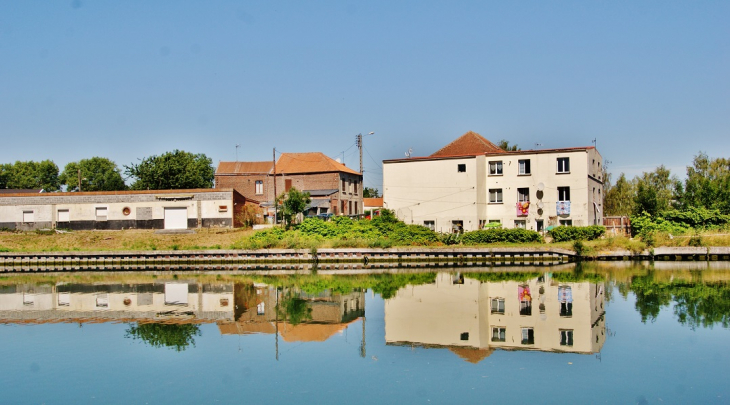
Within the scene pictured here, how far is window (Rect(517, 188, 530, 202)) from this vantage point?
131ft

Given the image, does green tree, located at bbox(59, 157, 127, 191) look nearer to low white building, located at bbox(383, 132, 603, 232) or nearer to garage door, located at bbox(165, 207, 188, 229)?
garage door, located at bbox(165, 207, 188, 229)

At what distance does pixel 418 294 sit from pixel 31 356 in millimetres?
13159

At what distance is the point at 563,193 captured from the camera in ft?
127

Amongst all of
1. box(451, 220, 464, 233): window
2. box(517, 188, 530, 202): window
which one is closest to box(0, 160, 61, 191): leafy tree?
box(451, 220, 464, 233): window

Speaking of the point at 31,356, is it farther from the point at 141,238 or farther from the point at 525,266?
the point at 141,238

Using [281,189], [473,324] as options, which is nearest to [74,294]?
[473,324]

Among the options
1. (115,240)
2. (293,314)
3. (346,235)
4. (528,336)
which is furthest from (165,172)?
(528,336)

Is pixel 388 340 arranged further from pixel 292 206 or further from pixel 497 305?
pixel 292 206

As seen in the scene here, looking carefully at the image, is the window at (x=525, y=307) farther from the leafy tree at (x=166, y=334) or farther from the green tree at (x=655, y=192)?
the green tree at (x=655, y=192)

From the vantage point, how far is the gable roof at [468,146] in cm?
4353

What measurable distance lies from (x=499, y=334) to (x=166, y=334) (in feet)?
30.2

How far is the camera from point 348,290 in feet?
80.9

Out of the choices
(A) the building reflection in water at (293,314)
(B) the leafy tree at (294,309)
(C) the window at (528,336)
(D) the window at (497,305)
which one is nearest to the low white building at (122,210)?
(A) the building reflection in water at (293,314)

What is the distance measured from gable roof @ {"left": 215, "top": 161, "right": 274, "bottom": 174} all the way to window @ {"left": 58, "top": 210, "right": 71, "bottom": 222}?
15.6 m
